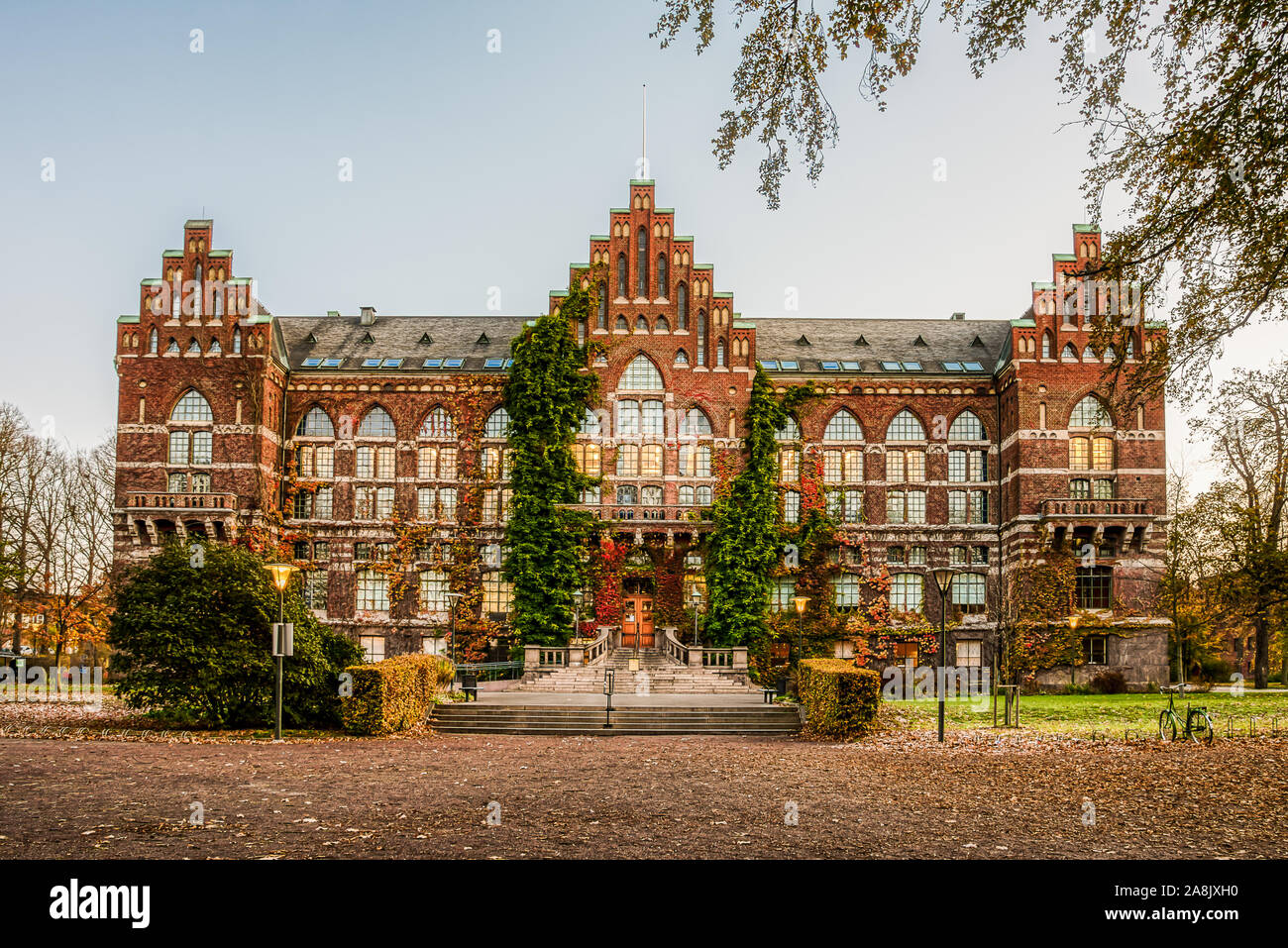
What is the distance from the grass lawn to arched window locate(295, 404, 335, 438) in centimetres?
2938

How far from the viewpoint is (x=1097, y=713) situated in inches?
1134

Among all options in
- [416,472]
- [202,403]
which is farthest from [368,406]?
[202,403]

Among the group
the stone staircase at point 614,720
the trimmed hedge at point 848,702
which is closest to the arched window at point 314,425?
the stone staircase at point 614,720

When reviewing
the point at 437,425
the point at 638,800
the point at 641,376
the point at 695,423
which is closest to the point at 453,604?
the point at 437,425

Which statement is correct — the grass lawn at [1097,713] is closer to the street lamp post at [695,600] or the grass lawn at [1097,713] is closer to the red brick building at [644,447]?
the red brick building at [644,447]

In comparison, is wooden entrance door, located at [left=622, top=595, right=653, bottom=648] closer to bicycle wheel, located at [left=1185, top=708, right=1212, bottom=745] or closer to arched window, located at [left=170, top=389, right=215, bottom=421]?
arched window, located at [left=170, top=389, right=215, bottom=421]

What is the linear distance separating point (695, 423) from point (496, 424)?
9459mm

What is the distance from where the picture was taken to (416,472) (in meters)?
46.4

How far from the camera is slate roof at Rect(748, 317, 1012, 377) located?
4756 centimetres

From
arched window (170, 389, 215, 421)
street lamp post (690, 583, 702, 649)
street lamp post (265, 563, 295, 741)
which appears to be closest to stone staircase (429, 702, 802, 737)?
street lamp post (265, 563, 295, 741)

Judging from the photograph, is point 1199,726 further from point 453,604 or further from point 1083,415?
point 453,604

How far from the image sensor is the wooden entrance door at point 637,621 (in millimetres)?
44875

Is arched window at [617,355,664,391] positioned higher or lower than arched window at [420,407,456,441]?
higher
